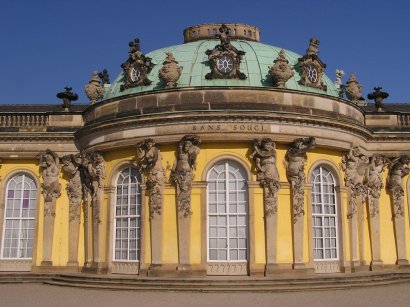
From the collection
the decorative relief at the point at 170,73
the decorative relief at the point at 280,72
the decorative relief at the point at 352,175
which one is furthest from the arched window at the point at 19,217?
the decorative relief at the point at 352,175

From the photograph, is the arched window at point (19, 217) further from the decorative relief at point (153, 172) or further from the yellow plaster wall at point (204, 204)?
the decorative relief at point (153, 172)

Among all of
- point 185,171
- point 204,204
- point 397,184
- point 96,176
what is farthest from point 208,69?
point 397,184

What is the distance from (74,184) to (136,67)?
5.81 meters

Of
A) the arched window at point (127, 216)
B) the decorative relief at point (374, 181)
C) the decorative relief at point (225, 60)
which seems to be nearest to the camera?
the arched window at point (127, 216)

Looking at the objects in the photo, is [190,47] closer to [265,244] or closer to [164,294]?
[265,244]

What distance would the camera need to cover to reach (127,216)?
20.7m

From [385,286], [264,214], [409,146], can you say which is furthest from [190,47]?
[385,286]

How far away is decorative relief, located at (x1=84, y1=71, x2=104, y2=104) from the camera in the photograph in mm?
24641

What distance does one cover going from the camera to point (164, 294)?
54.7ft

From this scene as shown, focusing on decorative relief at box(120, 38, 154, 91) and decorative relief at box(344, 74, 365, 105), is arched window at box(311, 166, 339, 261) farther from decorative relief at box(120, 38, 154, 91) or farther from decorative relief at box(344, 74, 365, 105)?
decorative relief at box(120, 38, 154, 91)

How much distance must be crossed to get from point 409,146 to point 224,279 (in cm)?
1179

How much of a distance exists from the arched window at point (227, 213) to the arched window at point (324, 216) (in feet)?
9.97

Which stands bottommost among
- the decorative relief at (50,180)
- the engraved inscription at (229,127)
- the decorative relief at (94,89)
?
the decorative relief at (50,180)

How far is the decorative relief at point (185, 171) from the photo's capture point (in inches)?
760
